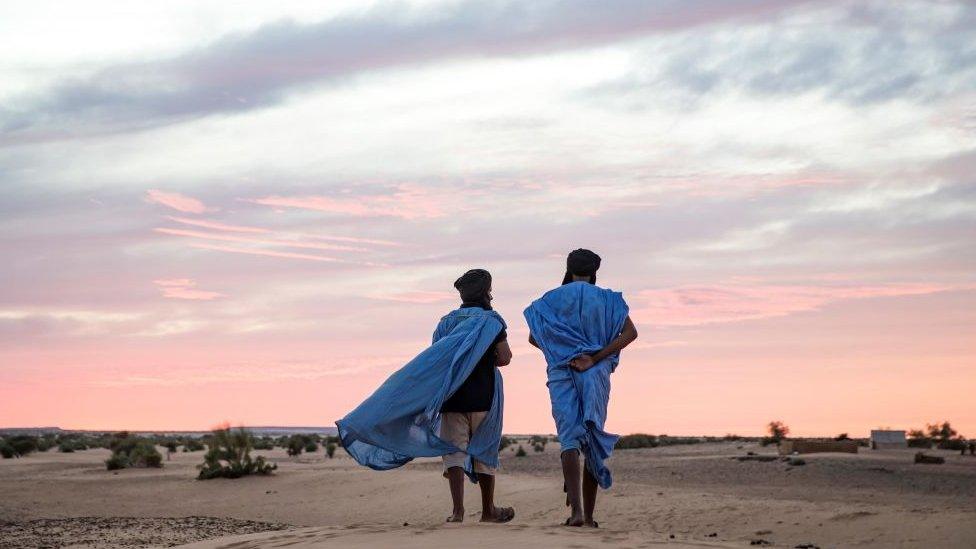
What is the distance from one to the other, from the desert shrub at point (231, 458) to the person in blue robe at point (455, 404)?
63.6 ft

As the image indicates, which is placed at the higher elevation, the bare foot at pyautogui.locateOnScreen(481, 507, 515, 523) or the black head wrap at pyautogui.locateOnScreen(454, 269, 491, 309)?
the black head wrap at pyautogui.locateOnScreen(454, 269, 491, 309)

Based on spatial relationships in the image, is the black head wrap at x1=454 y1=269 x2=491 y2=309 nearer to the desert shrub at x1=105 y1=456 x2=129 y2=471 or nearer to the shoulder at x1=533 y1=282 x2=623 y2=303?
the shoulder at x1=533 y1=282 x2=623 y2=303

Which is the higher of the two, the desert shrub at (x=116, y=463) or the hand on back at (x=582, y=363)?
the hand on back at (x=582, y=363)

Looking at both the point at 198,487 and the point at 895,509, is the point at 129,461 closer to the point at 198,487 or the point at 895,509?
the point at 198,487

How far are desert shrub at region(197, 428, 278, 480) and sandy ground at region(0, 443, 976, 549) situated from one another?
0.72m

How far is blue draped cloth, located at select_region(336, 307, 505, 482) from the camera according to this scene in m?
11.8

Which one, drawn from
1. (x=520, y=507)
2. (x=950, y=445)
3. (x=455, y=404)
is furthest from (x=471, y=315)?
(x=950, y=445)

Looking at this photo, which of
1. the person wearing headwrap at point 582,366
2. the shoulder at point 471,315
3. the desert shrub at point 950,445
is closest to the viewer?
the person wearing headwrap at point 582,366

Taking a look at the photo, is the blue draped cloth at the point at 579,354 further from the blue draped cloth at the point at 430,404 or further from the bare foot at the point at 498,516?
the bare foot at the point at 498,516

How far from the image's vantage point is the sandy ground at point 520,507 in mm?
10469

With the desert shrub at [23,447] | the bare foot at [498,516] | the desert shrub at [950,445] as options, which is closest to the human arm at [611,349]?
the bare foot at [498,516]

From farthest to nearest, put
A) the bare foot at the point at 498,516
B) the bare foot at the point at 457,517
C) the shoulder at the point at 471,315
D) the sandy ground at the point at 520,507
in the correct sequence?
1. the shoulder at the point at 471,315
2. the bare foot at the point at 498,516
3. the bare foot at the point at 457,517
4. the sandy ground at the point at 520,507

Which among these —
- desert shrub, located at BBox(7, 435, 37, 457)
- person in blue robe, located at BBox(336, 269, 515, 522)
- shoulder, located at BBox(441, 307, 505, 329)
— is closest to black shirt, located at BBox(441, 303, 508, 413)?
person in blue robe, located at BBox(336, 269, 515, 522)

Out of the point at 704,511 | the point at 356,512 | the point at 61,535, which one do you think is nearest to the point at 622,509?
the point at 704,511
